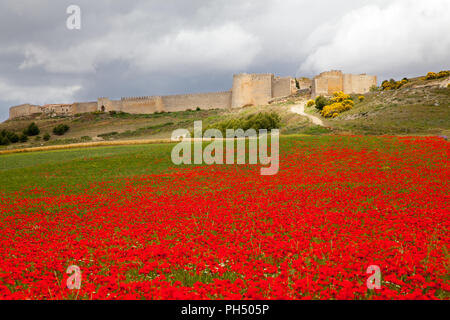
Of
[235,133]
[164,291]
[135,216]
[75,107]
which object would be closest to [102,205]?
[135,216]

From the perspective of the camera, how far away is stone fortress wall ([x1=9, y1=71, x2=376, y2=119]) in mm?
84625

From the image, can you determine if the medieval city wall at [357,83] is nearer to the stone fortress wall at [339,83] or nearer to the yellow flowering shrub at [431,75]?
the stone fortress wall at [339,83]

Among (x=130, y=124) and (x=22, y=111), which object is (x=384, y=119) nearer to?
(x=130, y=124)

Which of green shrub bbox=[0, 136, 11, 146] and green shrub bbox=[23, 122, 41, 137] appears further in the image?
green shrub bbox=[23, 122, 41, 137]

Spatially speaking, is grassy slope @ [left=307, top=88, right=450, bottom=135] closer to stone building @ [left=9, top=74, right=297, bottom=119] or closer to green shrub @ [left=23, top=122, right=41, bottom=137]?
stone building @ [left=9, top=74, right=297, bottom=119]

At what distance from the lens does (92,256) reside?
25.2ft

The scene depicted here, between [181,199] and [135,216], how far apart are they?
9.36ft

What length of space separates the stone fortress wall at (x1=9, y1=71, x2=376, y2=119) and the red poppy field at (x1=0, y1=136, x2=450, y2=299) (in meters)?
69.9

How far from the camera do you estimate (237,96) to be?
99438 millimetres

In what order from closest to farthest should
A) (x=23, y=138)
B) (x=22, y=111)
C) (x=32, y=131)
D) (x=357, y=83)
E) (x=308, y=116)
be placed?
(x=308, y=116) < (x=23, y=138) < (x=357, y=83) < (x=32, y=131) < (x=22, y=111)

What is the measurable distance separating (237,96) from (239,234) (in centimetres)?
9287

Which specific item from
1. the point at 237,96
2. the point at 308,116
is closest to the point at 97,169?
the point at 308,116

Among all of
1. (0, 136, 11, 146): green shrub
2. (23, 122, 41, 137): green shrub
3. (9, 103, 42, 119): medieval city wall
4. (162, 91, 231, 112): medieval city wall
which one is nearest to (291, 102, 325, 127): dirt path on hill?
(162, 91, 231, 112): medieval city wall

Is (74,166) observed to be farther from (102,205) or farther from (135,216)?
(135,216)
